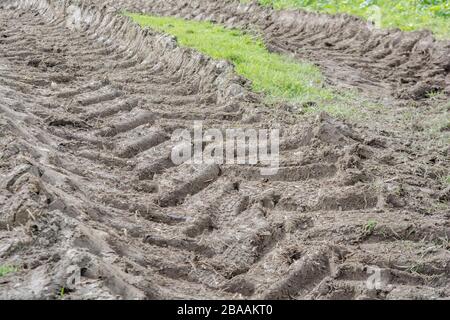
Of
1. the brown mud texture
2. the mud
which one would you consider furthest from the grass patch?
the mud

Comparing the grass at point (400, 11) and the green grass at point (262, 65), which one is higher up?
the grass at point (400, 11)

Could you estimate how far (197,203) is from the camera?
5.07 metres

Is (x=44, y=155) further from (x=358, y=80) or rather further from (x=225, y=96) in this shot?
(x=358, y=80)

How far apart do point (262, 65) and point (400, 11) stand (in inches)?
172

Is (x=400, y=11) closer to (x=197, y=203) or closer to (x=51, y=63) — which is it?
→ (x=51, y=63)

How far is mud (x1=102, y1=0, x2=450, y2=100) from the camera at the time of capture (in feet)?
29.4

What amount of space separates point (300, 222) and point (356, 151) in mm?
1305

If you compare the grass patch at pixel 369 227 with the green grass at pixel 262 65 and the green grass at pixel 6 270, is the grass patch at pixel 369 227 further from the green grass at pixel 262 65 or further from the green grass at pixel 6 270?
the green grass at pixel 262 65

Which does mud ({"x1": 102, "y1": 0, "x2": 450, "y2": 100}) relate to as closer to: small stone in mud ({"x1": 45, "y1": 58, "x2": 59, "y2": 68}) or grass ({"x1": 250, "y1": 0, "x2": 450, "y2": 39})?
grass ({"x1": 250, "y1": 0, "x2": 450, "y2": 39})

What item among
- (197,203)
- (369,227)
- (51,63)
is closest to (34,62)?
(51,63)

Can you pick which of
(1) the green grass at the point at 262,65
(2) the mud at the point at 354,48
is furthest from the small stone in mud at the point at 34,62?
(2) the mud at the point at 354,48

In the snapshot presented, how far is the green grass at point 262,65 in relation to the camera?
7742 mm

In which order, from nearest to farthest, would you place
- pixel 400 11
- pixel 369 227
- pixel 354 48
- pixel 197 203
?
pixel 369 227, pixel 197 203, pixel 354 48, pixel 400 11

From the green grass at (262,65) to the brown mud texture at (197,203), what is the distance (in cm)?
41
